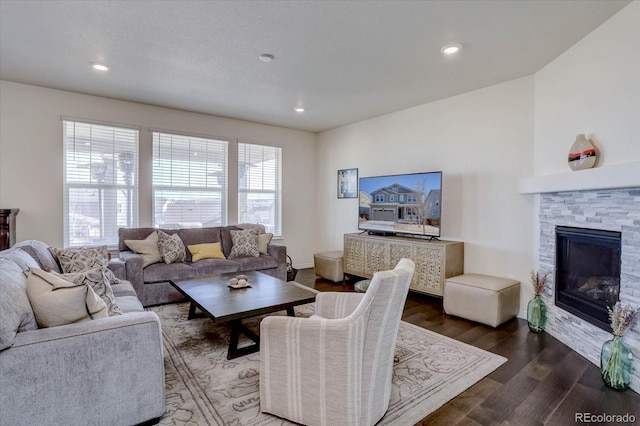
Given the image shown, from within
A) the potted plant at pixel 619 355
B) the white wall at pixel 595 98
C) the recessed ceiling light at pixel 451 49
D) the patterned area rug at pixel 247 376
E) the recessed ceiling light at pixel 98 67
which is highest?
the recessed ceiling light at pixel 98 67

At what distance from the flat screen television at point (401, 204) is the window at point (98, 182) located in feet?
11.3

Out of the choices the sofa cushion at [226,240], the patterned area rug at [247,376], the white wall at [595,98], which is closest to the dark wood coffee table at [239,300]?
the patterned area rug at [247,376]

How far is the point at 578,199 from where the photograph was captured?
2.82m

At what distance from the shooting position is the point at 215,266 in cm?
428

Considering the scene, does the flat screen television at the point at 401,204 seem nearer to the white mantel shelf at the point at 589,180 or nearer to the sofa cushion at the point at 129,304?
the white mantel shelf at the point at 589,180

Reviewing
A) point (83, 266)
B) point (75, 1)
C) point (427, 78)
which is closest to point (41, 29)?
point (75, 1)

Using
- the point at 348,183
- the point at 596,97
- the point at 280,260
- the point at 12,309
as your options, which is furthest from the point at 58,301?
the point at 348,183

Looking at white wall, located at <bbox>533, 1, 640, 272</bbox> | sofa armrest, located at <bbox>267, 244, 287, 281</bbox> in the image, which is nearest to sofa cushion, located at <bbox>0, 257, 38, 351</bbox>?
sofa armrest, located at <bbox>267, 244, 287, 281</bbox>

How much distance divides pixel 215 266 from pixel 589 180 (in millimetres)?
4003

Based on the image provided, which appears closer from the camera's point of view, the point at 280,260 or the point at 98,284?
the point at 98,284

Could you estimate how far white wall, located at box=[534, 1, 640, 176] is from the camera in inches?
91.9

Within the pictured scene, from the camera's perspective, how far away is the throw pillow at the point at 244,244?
4776 millimetres

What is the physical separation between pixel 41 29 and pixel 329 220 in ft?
15.2

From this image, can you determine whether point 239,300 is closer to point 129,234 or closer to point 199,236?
point 199,236
